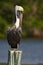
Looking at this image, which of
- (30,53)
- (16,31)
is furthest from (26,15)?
(16,31)

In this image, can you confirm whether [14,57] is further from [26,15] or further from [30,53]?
[26,15]

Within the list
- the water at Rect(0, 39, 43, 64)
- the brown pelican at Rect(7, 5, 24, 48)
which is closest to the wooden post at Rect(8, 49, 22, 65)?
the brown pelican at Rect(7, 5, 24, 48)

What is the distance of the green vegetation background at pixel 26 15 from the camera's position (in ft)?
80.3

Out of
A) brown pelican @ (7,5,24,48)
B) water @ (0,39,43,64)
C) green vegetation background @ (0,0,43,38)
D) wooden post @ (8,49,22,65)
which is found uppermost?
brown pelican @ (7,5,24,48)

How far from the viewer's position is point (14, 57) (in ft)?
24.4

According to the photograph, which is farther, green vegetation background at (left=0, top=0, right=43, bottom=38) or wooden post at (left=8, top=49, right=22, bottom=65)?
green vegetation background at (left=0, top=0, right=43, bottom=38)

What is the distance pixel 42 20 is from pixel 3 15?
8.02 feet

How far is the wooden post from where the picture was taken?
741 cm

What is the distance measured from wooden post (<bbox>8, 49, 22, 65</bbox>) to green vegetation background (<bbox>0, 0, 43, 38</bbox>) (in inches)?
646

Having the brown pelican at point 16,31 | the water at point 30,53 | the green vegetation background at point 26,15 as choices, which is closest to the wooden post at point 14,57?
the brown pelican at point 16,31

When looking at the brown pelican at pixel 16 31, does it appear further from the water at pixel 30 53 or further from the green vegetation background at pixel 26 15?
the green vegetation background at pixel 26 15

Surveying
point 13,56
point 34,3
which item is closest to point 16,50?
point 13,56

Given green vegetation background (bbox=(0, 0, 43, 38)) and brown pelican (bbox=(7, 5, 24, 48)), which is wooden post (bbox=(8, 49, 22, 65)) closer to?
brown pelican (bbox=(7, 5, 24, 48))

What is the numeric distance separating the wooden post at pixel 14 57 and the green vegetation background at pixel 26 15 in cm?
Result: 1640
